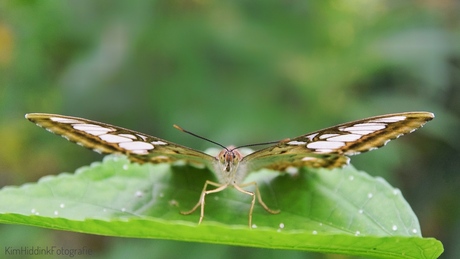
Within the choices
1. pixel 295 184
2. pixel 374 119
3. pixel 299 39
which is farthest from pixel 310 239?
pixel 299 39

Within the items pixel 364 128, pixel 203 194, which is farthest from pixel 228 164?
pixel 364 128

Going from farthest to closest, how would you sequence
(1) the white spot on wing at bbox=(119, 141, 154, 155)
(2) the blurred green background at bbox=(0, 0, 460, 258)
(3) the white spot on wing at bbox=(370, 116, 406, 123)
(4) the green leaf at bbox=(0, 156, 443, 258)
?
(2) the blurred green background at bbox=(0, 0, 460, 258)
(1) the white spot on wing at bbox=(119, 141, 154, 155)
(4) the green leaf at bbox=(0, 156, 443, 258)
(3) the white spot on wing at bbox=(370, 116, 406, 123)

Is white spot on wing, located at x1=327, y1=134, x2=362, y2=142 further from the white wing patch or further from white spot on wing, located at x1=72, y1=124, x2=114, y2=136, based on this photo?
white spot on wing, located at x1=72, y1=124, x2=114, y2=136

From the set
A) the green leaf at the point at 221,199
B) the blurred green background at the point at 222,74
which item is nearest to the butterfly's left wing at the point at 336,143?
the green leaf at the point at 221,199

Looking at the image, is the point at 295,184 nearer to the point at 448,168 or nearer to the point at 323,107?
the point at 323,107

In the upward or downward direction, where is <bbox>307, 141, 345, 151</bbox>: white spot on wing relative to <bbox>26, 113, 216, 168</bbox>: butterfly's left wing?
downward

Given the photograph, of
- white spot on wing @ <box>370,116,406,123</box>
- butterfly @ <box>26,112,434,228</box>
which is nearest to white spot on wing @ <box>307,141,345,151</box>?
butterfly @ <box>26,112,434,228</box>

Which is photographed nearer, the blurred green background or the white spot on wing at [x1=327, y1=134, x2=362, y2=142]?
the white spot on wing at [x1=327, y1=134, x2=362, y2=142]
